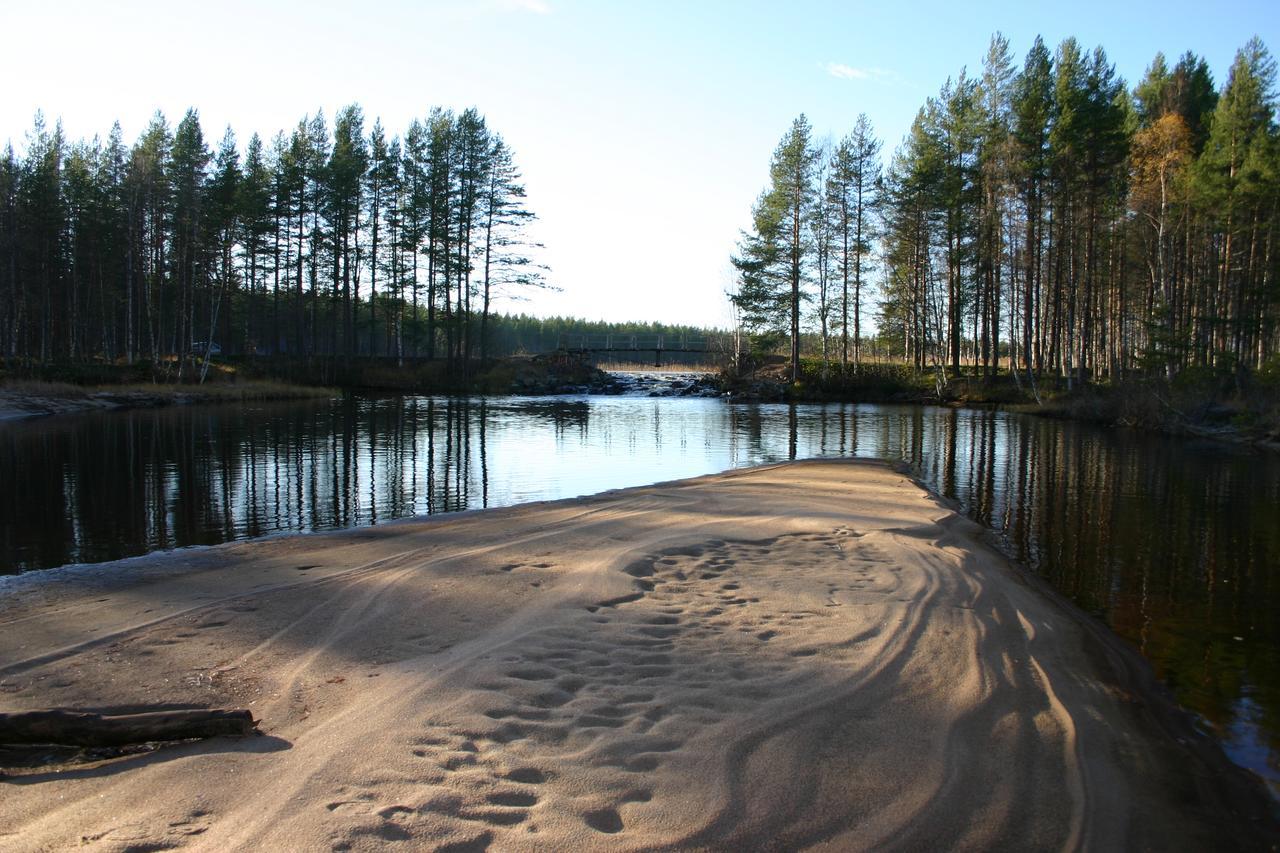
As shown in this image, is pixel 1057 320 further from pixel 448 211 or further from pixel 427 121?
pixel 427 121

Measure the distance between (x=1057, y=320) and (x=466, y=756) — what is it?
43.4 m

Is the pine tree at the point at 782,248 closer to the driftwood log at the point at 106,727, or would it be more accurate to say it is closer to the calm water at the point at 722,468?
the calm water at the point at 722,468

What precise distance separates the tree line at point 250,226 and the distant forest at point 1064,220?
66.7ft

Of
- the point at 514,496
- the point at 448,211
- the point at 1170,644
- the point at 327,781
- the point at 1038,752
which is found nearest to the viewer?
the point at 327,781

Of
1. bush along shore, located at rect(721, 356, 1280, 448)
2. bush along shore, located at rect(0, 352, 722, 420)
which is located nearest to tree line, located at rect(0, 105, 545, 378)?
bush along shore, located at rect(0, 352, 722, 420)

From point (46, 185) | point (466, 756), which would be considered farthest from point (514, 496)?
point (46, 185)

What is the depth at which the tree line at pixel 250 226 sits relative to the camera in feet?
154

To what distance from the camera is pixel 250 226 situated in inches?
2149

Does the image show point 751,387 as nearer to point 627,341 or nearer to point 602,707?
point 602,707

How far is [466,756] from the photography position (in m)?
4.14

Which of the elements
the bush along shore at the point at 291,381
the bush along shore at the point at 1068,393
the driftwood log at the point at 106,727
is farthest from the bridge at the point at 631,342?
the driftwood log at the point at 106,727

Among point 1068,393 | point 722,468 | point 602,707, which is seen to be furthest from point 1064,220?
point 602,707

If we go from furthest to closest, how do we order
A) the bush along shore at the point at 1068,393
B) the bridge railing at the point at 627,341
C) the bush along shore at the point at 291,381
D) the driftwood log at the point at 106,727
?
the bridge railing at the point at 627,341
the bush along shore at the point at 291,381
the bush along shore at the point at 1068,393
the driftwood log at the point at 106,727

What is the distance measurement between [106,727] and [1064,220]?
4340 cm
